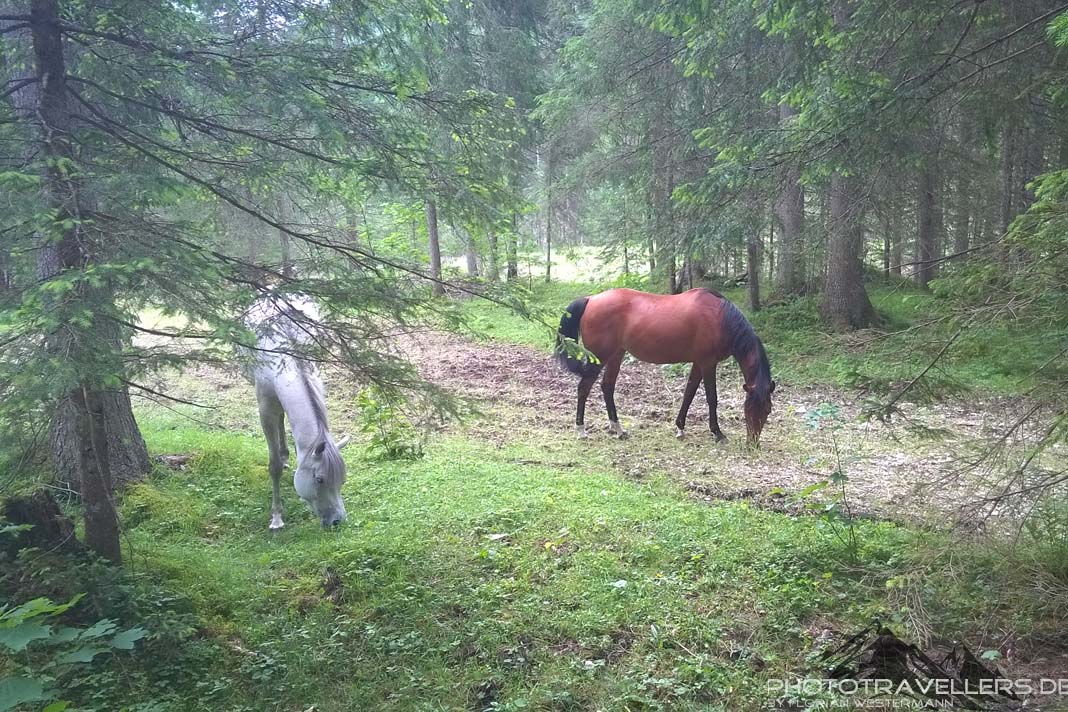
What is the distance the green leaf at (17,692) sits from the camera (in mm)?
1927

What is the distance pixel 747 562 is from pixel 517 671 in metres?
1.86

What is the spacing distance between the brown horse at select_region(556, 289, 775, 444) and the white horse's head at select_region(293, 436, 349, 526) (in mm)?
3291

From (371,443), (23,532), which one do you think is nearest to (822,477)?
(371,443)

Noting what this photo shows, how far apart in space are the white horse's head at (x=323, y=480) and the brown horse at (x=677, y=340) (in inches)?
130

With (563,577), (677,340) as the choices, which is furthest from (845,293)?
(563,577)

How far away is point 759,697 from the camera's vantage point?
3100 millimetres

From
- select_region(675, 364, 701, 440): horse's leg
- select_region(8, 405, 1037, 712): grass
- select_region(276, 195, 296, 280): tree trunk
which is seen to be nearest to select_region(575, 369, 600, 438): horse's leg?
select_region(675, 364, 701, 440): horse's leg

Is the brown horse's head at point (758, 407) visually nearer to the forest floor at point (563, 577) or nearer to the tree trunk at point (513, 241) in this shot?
the forest floor at point (563, 577)

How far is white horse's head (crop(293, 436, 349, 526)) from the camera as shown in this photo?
18.0 feet

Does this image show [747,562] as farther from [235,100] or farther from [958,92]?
[235,100]

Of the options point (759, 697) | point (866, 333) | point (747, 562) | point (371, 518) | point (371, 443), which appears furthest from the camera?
point (371, 443)

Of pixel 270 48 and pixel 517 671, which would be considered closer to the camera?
pixel 517 671

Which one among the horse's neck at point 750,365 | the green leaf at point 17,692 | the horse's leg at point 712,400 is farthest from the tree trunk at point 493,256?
the horse's leg at point 712,400

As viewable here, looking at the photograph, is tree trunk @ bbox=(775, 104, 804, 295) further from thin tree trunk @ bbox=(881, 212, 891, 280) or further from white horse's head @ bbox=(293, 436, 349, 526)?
white horse's head @ bbox=(293, 436, 349, 526)
